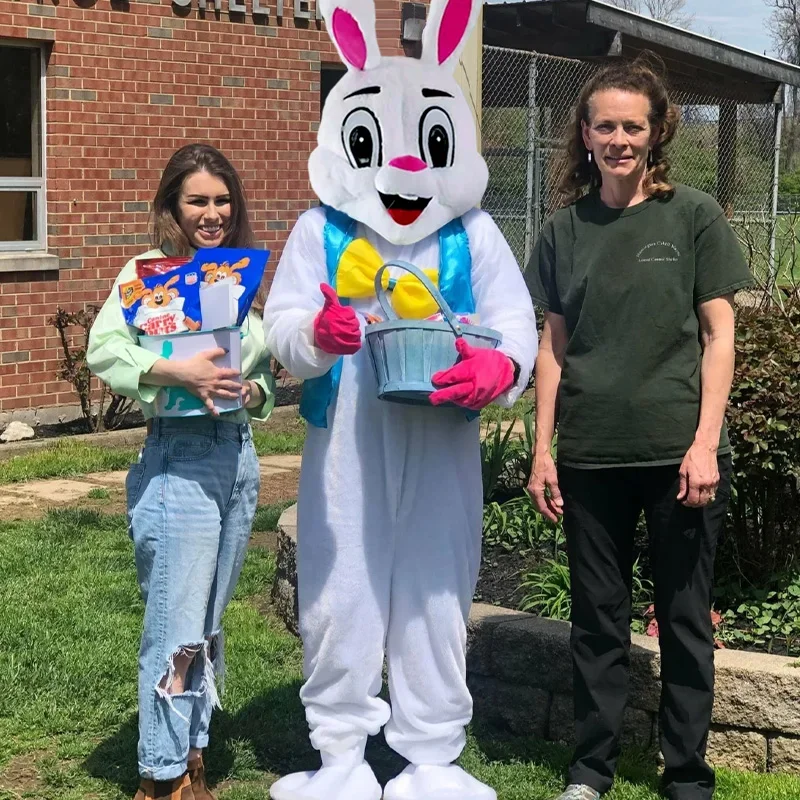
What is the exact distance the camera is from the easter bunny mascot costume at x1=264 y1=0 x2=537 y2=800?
11.8 feet

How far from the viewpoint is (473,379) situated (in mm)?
3295

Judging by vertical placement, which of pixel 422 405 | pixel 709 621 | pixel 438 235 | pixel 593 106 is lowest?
pixel 709 621

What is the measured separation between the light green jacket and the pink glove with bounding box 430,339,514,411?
63cm

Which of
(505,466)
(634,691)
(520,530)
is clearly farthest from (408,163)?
(505,466)

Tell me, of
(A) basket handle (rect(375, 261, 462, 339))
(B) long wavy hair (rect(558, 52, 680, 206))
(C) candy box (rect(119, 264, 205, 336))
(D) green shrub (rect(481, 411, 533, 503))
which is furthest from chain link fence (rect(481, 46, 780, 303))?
(C) candy box (rect(119, 264, 205, 336))

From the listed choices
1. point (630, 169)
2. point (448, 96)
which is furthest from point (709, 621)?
point (448, 96)

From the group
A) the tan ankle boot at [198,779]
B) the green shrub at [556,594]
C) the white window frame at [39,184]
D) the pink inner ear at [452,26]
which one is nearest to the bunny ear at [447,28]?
the pink inner ear at [452,26]

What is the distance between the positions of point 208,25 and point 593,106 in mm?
6931

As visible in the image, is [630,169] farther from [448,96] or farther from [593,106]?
[448,96]

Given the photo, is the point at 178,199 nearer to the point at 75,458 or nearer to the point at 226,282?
the point at 226,282

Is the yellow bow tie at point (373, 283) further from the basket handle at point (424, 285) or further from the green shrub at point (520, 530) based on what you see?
the green shrub at point (520, 530)

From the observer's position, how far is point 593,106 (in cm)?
368

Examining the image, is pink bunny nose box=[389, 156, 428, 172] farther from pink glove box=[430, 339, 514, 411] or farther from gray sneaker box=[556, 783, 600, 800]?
gray sneaker box=[556, 783, 600, 800]

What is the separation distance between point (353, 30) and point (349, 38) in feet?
0.08
